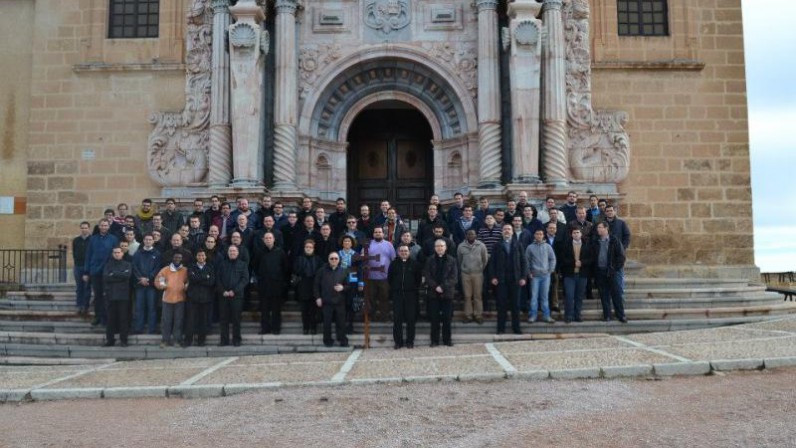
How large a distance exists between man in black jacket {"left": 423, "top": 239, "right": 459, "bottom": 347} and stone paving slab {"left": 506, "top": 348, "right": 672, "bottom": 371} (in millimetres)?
1412

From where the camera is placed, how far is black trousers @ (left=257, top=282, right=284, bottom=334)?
1046 centimetres

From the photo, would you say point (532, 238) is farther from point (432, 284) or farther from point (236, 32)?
point (236, 32)

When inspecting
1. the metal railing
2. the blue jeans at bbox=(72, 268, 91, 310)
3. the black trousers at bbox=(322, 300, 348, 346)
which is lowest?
the black trousers at bbox=(322, 300, 348, 346)

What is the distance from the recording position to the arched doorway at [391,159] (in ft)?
52.8

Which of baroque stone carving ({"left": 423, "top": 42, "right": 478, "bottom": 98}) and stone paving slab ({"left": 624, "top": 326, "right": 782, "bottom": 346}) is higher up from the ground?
baroque stone carving ({"left": 423, "top": 42, "right": 478, "bottom": 98})

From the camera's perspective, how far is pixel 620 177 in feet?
49.5

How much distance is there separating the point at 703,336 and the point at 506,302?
9.08 feet

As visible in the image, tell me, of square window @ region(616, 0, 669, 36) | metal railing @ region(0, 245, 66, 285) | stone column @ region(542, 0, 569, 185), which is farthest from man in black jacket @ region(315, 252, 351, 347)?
square window @ region(616, 0, 669, 36)

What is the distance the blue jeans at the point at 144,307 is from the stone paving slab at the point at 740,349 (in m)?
7.44

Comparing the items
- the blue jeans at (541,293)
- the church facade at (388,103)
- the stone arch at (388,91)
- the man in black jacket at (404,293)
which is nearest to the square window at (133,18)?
the church facade at (388,103)

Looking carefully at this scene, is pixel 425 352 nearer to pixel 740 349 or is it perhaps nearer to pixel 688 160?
pixel 740 349

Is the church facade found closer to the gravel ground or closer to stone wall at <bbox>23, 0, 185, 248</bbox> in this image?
stone wall at <bbox>23, 0, 185, 248</bbox>

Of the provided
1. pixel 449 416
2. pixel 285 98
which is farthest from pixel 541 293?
pixel 285 98

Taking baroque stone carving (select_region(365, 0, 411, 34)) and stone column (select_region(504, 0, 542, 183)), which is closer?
stone column (select_region(504, 0, 542, 183))
